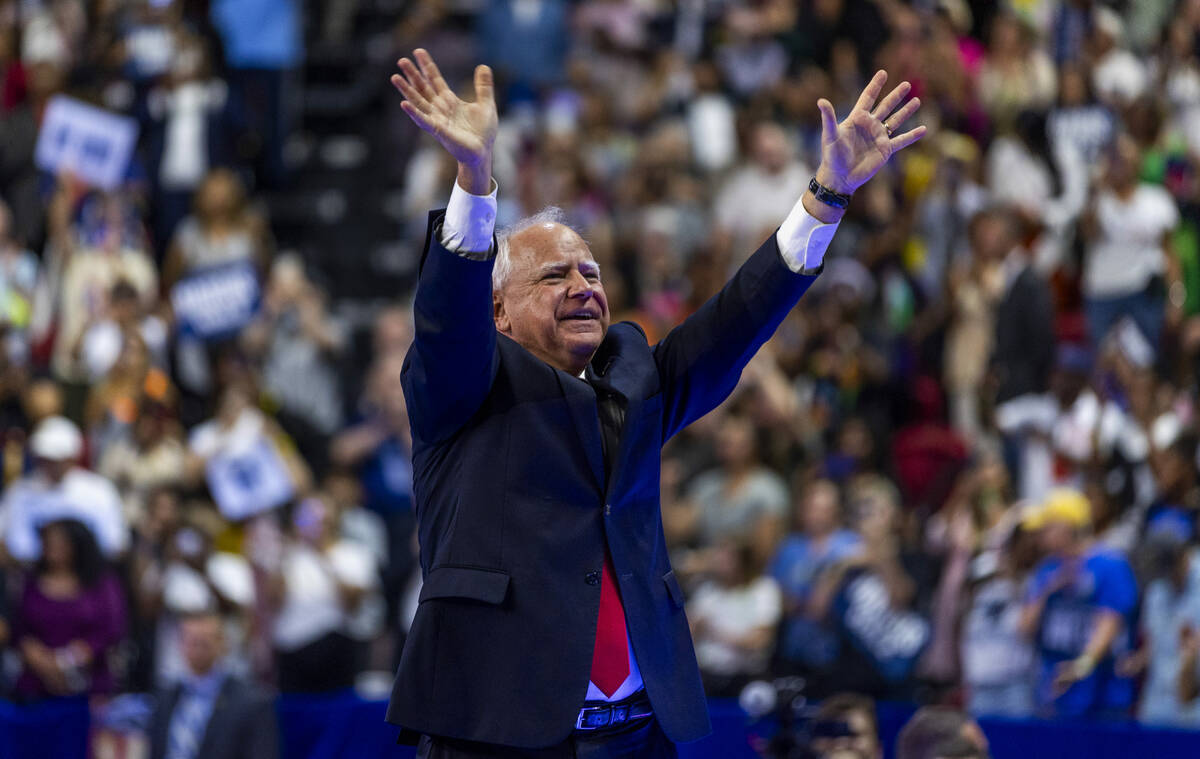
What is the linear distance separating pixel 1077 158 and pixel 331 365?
489 centimetres

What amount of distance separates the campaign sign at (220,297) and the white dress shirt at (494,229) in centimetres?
803

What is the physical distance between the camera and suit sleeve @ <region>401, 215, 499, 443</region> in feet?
11.5

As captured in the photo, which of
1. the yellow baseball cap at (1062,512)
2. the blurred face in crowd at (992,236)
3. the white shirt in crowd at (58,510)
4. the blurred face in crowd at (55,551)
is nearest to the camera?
the yellow baseball cap at (1062,512)

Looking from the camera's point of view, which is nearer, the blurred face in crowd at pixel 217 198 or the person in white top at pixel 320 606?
the person in white top at pixel 320 606

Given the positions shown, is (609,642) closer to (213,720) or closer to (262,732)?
(262,732)

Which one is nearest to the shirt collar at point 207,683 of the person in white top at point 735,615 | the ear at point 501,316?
the person in white top at point 735,615

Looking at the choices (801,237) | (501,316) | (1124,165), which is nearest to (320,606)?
(1124,165)

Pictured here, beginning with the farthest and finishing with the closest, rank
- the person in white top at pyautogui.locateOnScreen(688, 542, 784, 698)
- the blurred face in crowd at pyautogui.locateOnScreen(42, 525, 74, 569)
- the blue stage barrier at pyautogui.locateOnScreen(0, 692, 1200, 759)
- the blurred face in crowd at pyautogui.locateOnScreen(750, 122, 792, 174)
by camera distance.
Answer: the blurred face in crowd at pyautogui.locateOnScreen(750, 122, 792, 174) → the blurred face in crowd at pyautogui.locateOnScreen(42, 525, 74, 569) → the person in white top at pyautogui.locateOnScreen(688, 542, 784, 698) → the blue stage barrier at pyautogui.locateOnScreen(0, 692, 1200, 759)

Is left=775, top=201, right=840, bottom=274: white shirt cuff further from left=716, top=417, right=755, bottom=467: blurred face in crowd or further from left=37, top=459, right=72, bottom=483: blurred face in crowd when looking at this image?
left=37, top=459, right=72, bottom=483: blurred face in crowd

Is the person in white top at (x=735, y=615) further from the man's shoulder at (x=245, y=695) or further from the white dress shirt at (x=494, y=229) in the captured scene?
the white dress shirt at (x=494, y=229)

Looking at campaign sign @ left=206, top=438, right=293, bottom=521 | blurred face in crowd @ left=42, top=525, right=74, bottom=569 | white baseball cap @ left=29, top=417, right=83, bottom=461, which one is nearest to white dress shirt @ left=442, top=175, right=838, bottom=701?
blurred face in crowd @ left=42, top=525, right=74, bottom=569

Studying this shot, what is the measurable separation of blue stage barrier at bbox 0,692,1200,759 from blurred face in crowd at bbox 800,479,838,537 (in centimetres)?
140

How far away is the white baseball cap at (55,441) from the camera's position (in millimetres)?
10133

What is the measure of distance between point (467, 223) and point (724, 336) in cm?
71
